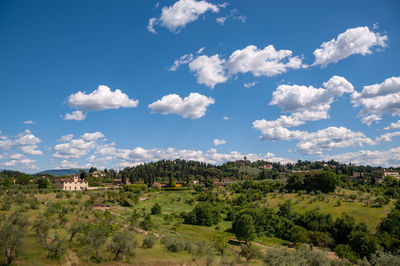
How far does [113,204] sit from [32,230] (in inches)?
1817

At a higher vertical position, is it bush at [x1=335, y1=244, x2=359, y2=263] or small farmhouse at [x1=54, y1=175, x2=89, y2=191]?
small farmhouse at [x1=54, y1=175, x2=89, y2=191]

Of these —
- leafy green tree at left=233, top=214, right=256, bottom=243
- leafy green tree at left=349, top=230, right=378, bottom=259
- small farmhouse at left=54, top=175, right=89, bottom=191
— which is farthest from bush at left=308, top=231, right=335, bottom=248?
small farmhouse at left=54, top=175, right=89, bottom=191

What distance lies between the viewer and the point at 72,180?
112 metres

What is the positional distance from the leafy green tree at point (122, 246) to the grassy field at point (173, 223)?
1.01 meters

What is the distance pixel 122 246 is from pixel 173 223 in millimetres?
39627

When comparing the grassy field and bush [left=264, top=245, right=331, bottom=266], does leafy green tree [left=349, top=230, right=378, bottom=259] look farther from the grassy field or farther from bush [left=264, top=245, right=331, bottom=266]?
bush [left=264, top=245, right=331, bottom=266]

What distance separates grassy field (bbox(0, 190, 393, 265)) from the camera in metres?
29.5

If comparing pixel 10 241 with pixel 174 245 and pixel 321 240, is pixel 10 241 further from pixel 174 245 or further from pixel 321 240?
pixel 321 240

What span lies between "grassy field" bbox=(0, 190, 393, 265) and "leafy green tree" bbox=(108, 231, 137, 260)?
1006 millimetres

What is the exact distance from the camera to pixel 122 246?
3047 cm

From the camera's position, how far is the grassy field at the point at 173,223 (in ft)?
96.7

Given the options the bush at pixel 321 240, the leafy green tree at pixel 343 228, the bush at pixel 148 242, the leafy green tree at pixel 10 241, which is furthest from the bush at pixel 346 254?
the leafy green tree at pixel 10 241

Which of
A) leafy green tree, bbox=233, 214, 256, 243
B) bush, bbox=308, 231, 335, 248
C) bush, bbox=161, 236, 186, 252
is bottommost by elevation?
bush, bbox=308, 231, 335, 248

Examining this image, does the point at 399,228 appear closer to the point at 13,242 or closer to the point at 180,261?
the point at 180,261
